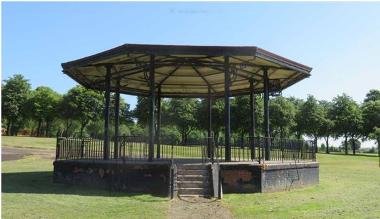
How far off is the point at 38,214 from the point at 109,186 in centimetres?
518

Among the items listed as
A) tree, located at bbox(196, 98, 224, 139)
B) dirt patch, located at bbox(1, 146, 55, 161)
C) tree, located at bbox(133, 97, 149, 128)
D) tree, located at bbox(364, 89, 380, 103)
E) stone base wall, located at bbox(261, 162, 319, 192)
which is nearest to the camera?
stone base wall, located at bbox(261, 162, 319, 192)

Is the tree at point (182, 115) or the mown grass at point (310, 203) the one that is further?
the tree at point (182, 115)

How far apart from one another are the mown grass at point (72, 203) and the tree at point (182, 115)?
2145 inches

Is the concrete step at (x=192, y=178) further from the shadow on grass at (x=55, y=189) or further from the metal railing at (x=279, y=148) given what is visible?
the metal railing at (x=279, y=148)

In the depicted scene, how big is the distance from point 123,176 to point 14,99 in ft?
246

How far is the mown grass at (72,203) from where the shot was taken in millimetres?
10852

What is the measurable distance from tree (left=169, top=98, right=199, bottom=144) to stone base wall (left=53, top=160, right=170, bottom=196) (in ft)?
174

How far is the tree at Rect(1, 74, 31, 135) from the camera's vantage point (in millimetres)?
80938

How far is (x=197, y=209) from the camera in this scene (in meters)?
12.1

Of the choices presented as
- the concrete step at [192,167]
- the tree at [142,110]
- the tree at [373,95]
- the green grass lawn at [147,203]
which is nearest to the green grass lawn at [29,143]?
the tree at [142,110]

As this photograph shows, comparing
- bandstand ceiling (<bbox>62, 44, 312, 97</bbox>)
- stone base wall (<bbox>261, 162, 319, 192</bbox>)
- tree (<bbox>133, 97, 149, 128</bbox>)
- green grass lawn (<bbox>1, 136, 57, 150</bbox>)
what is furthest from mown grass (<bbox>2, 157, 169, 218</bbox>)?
tree (<bbox>133, 97, 149, 128</bbox>)

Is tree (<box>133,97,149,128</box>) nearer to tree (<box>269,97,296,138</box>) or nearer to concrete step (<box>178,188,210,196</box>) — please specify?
tree (<box>269,97,296,138</box>)

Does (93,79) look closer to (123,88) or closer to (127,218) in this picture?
(123,88)

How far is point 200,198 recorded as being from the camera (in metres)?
13.9
